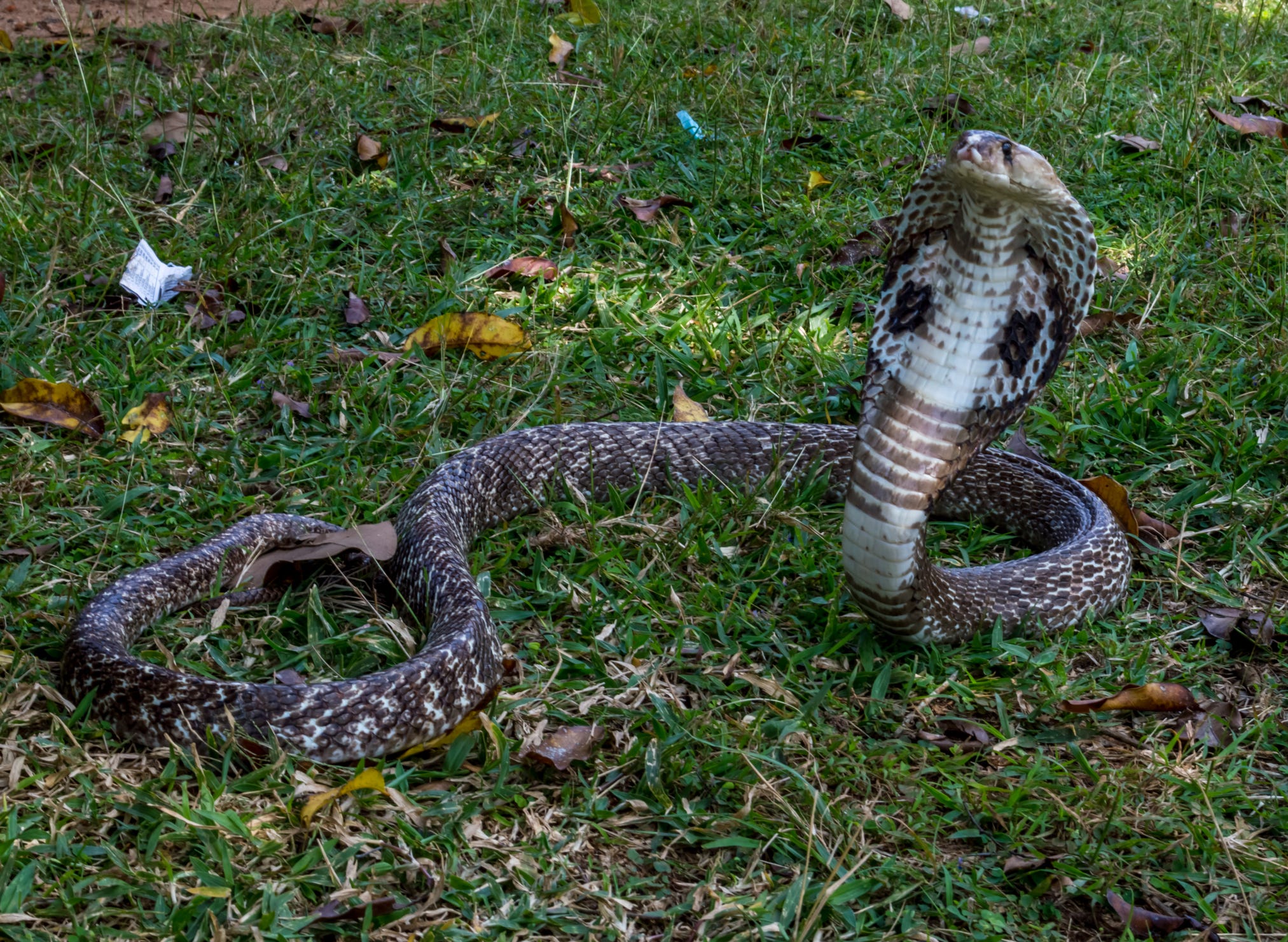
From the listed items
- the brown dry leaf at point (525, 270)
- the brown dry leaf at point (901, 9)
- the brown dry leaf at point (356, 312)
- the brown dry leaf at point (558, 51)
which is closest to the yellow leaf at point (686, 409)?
the brown dry leaf at point (525, 270)

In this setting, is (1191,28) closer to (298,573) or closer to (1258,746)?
(1258,746)

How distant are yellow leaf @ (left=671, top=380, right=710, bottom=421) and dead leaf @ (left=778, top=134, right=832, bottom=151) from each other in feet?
6.44

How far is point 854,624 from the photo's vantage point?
3.51 m

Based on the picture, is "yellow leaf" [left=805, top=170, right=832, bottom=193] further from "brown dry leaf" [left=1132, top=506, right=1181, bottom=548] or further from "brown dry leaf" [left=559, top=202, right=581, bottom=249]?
"brown dry leaf" [left=1132, top=506, right=1181, bottom=548]

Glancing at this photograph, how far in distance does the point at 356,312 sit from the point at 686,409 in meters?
1.35

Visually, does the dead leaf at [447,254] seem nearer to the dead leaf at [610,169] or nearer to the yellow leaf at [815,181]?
the dead leaf at [610,169]

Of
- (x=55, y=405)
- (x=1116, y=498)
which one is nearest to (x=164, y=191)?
(x=55, y=405)

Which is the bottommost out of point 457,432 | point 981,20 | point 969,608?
point 457,432

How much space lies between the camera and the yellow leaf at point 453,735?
115 inches

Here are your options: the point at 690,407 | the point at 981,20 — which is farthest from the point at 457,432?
the point at 981,20

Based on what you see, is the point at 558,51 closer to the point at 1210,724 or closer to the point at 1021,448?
the point at 1021,448

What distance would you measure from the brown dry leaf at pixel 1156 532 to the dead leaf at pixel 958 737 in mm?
1248

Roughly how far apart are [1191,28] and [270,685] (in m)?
6.49

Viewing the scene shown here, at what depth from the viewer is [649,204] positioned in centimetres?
552
